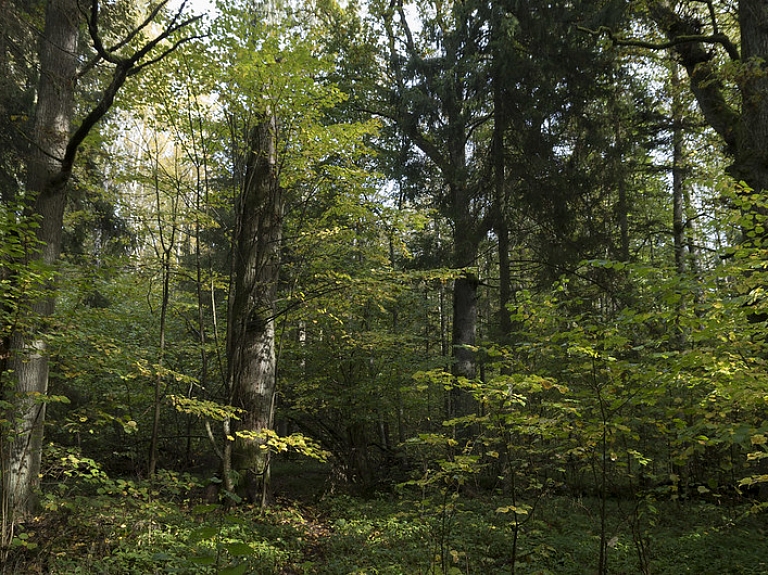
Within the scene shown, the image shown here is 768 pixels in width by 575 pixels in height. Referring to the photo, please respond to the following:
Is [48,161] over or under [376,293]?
over

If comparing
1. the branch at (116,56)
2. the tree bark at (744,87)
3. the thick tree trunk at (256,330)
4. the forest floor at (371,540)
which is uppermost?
the tree bark at (744,87)

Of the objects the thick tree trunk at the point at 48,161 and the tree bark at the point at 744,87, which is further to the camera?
the tree bark at the point at 744,87

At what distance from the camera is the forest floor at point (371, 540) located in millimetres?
3891

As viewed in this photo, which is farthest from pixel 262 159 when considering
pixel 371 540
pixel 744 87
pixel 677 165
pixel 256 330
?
pixel 677 165

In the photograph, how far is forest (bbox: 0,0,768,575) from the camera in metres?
3.83

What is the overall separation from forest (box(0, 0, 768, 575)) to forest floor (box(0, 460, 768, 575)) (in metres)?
0.05

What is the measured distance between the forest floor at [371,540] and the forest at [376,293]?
5cm

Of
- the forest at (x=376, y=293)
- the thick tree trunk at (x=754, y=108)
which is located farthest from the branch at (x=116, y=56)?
the thick tree trunk at (x=754, y=108)

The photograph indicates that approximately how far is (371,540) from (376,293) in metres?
3.20

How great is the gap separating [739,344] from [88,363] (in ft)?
20.1

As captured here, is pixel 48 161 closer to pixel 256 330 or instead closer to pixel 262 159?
pixel 262 159

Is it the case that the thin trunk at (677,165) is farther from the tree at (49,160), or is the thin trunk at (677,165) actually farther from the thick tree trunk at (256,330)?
the tree at (49,160)

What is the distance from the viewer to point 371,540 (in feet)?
19.1

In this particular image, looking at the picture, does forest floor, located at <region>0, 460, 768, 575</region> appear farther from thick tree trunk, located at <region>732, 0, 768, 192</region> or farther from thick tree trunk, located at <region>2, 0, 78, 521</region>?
thick tree trunk, located at <region>732, 0, 768, 192</region>
